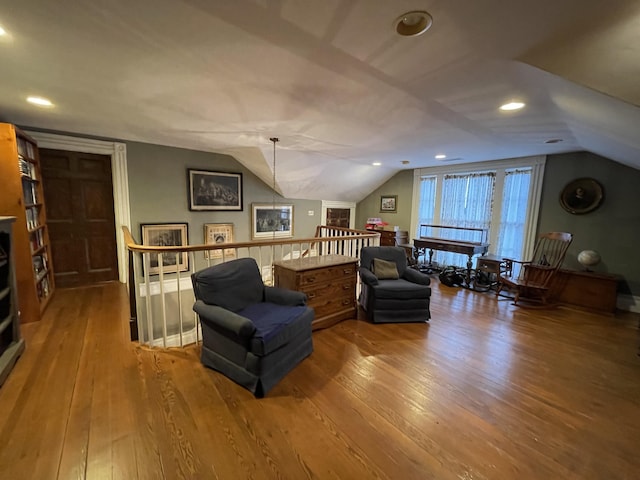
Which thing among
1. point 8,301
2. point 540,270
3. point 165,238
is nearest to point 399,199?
point 540,270

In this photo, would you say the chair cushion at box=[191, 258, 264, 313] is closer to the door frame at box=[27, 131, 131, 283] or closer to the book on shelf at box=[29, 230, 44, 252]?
the book on shelf at box=[29, 230, 44, 252]

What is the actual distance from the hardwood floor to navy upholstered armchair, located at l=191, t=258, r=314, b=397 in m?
0.12

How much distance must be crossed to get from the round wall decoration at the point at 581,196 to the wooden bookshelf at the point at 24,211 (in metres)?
7.06

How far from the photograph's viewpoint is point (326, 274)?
2.97 m

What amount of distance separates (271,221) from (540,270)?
4.94 m

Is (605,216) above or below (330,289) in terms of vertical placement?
above

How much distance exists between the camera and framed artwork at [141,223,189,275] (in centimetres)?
445

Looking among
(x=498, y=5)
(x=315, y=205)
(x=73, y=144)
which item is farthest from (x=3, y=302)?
(x=315, y=205)

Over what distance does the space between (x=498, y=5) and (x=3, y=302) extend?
3767 millimetres

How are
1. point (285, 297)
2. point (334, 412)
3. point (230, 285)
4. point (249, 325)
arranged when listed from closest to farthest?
1. point (334, 412)
2. point (249, 325)
3. point (230, 285)
4. point (285, 297)

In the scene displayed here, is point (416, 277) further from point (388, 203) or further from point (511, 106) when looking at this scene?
point (388, 203)

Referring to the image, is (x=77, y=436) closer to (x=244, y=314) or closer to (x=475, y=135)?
(x=244, y=314)

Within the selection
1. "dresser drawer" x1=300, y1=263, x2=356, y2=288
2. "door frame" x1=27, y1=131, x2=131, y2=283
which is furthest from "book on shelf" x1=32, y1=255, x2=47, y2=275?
"dresser drawer" x1=300, y1=263, x2=356, y2=288

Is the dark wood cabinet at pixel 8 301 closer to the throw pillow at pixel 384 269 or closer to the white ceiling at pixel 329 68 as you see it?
the white ceiling at pixel 329 68
